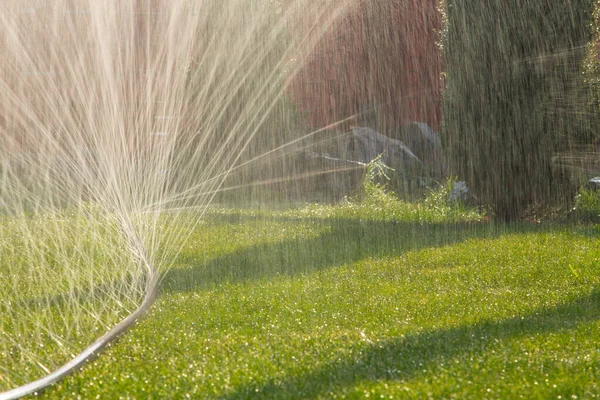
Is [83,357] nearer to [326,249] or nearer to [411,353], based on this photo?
[411,353]

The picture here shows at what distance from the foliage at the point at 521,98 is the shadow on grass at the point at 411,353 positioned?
5.18 m

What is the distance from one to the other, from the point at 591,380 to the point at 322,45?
12.9m

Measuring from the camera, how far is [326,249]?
809cm

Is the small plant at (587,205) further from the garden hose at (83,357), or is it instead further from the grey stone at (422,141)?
the garden hose at (83,357)

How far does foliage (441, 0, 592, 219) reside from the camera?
10.3 m

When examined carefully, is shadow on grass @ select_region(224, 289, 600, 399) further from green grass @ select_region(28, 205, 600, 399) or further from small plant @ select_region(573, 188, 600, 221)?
small plant @ select_region(573, 188, 600, 221)

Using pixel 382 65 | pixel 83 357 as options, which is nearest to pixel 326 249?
pixel 83 357

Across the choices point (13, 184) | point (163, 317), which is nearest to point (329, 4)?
point (13, 184)

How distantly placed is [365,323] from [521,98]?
6.13 metres

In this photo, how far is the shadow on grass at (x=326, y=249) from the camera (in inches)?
268

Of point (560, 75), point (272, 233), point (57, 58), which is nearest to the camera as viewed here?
point (272, 233)

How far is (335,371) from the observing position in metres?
4.00

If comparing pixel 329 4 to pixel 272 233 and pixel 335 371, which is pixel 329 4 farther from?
pixel 335 371

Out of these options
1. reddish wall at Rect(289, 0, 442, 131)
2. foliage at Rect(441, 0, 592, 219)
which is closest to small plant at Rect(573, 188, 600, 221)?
foliage at Rect(441, 0, 592, 219)
